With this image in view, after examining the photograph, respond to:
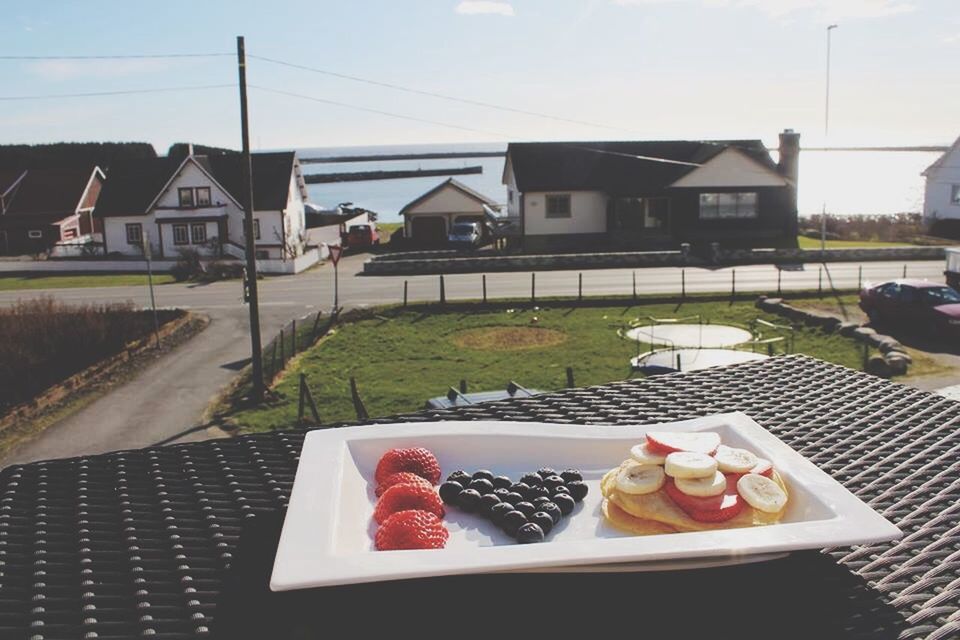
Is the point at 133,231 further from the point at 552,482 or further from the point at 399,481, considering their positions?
the point at 552,482

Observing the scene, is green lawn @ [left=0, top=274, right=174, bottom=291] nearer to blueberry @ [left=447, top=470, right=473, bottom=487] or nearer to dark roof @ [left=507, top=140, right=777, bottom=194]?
dark roof @ [left=507, top=140, right=777, bottom=194]

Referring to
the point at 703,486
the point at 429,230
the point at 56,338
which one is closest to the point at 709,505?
the point at 703,486

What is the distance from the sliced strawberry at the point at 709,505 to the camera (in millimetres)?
4480

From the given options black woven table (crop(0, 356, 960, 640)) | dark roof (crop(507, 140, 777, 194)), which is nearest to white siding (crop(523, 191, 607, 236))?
dark roof (crop(507, 140, 777, 194))

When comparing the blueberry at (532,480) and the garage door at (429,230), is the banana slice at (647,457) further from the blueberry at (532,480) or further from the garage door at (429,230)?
the garage door at (429,230)

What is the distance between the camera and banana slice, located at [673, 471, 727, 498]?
4484mm

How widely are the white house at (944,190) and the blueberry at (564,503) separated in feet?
175

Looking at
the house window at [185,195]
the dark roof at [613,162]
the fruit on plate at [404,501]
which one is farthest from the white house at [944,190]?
the fruit on plate at [404,501]

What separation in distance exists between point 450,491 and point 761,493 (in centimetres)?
176

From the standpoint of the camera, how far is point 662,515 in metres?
4.55

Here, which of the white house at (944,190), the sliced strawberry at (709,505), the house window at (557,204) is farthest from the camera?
the white house at (944,190)

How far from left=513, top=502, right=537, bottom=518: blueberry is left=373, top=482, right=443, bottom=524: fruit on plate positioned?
0.44m

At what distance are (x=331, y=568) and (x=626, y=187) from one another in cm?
4684

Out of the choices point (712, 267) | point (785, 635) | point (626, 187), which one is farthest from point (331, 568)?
point (626, 187)
